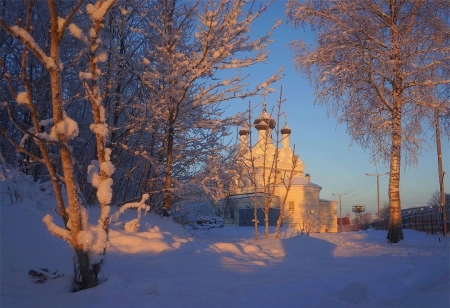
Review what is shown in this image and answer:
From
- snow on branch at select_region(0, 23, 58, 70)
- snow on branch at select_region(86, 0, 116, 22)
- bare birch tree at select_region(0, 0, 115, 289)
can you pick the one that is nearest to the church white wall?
bare birch tree at select_region(0, 0, 115, 289)

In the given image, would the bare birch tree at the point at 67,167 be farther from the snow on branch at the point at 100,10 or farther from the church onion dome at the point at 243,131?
the church onion dome at the point at 243,131

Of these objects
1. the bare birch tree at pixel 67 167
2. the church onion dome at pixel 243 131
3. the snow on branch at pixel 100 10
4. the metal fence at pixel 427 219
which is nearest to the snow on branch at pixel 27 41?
the bare birch tree at pixel 67 167

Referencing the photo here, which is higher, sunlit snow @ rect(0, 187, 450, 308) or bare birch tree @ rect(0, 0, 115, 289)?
bare birch tree @ rect(0, 0, 115, 289)

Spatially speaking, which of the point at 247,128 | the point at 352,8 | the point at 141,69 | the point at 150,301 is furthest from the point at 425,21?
the point at 150,301

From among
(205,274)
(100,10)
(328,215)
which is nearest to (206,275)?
(205,274)

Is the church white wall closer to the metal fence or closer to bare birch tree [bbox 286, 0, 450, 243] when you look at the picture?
the metal fence

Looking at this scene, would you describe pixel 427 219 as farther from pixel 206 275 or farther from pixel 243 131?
pixel 206 275

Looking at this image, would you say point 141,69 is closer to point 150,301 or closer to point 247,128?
point 247,128

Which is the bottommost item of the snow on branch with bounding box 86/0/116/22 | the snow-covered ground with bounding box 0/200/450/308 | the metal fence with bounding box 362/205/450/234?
the snow-covered ground with bounding box 0/200/450/308

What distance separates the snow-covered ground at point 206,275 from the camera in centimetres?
369

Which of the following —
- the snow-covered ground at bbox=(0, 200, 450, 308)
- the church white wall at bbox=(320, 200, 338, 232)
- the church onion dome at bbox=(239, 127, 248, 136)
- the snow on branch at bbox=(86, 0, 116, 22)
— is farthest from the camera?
the church white wall at bbox=(320, 200, 338, 232)

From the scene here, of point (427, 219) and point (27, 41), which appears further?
point (427, 219)

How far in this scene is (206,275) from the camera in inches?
191

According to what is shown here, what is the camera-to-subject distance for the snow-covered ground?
3.69 meters
